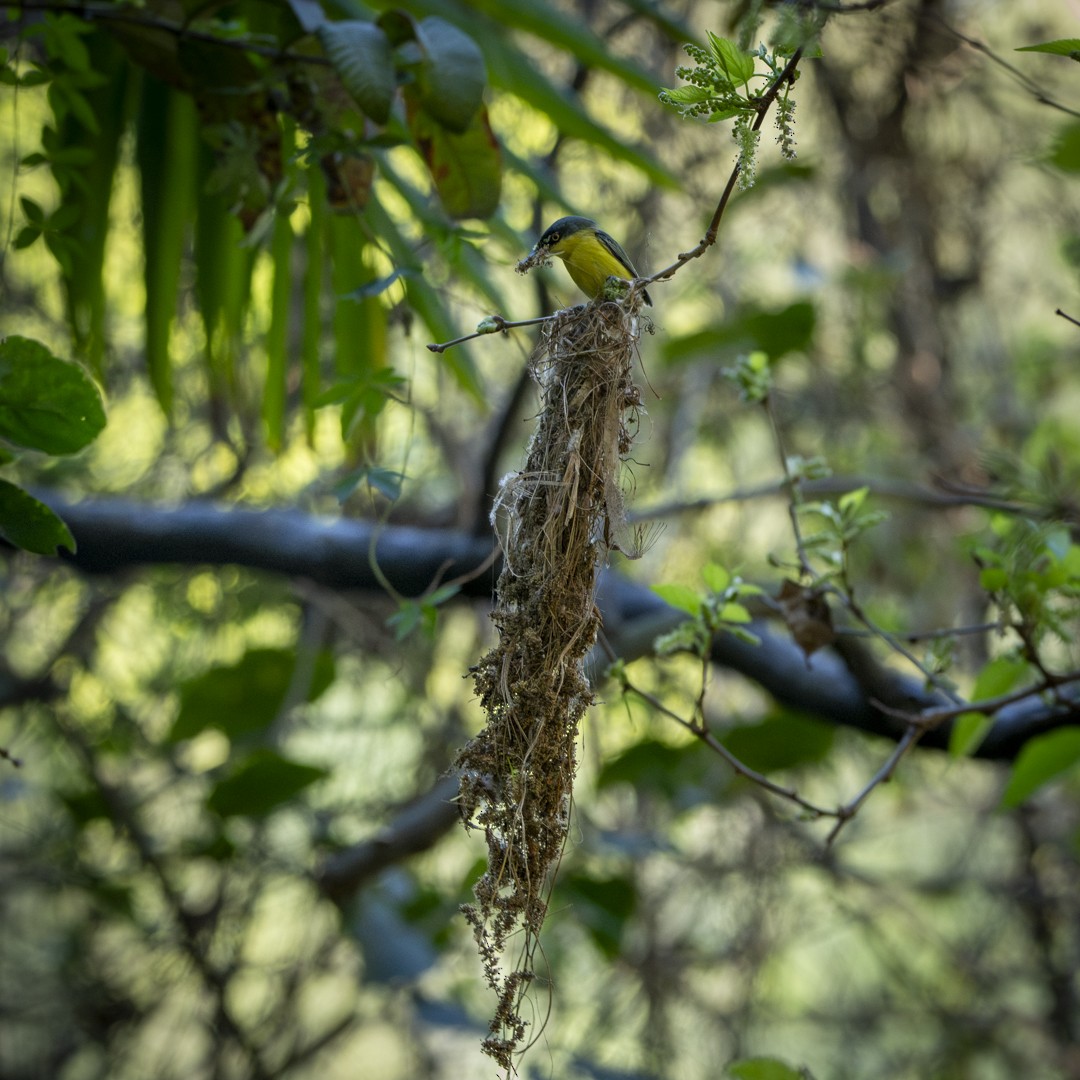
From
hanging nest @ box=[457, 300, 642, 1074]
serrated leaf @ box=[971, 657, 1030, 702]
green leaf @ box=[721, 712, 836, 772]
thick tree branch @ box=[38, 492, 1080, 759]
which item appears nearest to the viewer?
hanging nest @ box=[457, 300, 642, 1074]

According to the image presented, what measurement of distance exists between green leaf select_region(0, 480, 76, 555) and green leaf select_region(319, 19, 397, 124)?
17.0 inches

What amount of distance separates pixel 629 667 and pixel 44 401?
1.34 metres

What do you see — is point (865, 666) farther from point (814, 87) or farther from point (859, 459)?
point (814, 87)

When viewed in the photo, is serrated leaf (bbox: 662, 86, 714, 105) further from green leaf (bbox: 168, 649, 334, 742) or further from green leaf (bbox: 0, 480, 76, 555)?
green leaf (bbox: 168, 649, 334, 742)

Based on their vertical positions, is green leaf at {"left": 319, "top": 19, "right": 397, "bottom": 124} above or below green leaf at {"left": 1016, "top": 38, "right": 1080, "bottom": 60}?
above

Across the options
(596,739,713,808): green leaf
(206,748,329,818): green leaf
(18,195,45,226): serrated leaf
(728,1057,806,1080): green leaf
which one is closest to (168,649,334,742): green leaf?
(206,748,329,818): green leaf

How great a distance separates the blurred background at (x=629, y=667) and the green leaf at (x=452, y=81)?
33.8 inches

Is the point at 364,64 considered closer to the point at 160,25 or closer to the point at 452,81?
the point at 452,81

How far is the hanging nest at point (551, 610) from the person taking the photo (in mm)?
816

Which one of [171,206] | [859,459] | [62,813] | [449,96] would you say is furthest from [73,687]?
[449,96]

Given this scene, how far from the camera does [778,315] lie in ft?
6.89

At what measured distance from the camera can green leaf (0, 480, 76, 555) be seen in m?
0.86

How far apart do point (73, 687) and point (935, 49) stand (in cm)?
293

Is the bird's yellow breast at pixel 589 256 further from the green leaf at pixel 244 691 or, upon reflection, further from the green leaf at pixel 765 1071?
the green leaf at pixel 244 691
